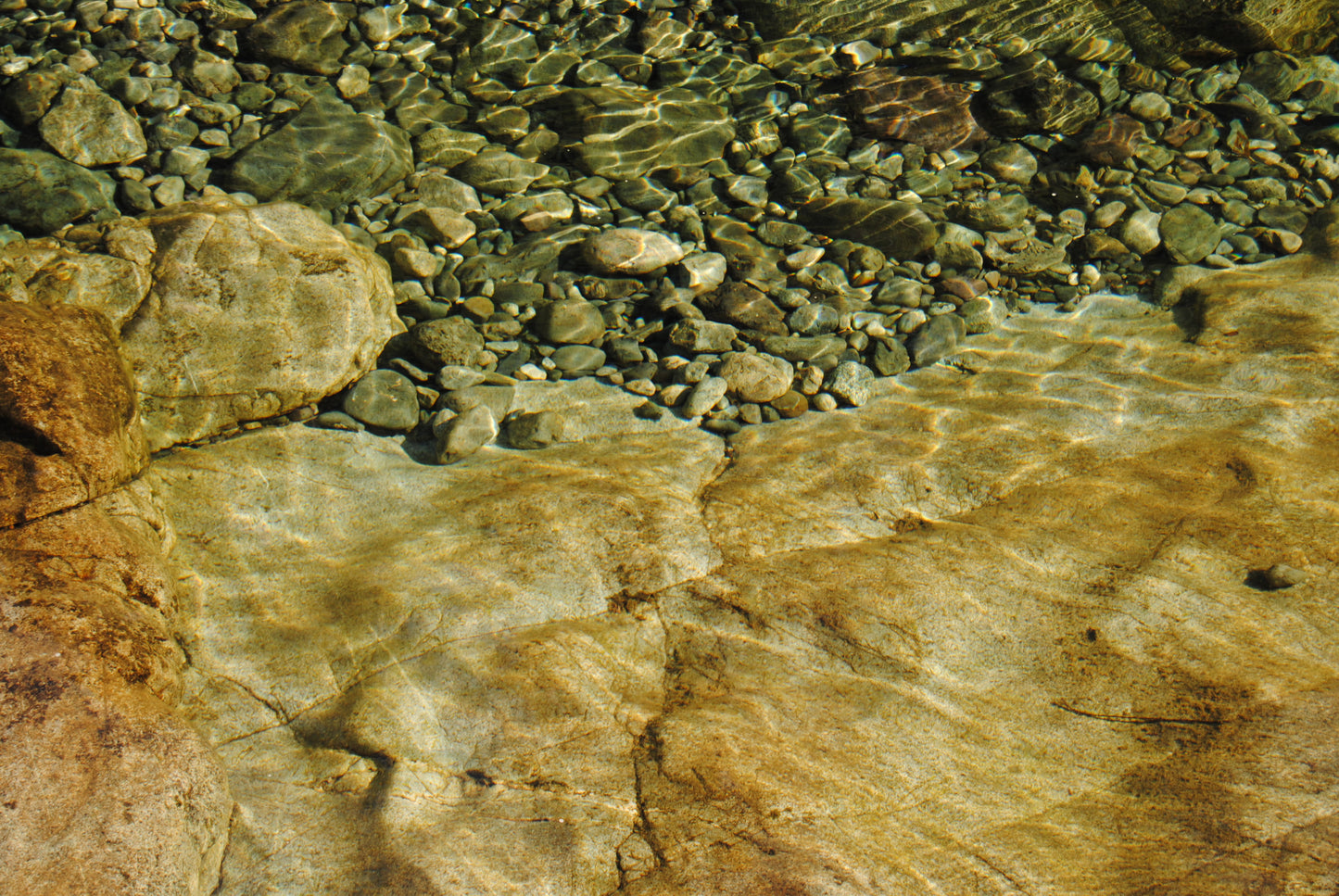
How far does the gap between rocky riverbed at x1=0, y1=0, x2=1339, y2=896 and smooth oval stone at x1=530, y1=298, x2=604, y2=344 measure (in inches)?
1.1

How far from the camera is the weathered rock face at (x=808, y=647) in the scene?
2.04m

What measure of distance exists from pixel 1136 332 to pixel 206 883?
15.4 ft

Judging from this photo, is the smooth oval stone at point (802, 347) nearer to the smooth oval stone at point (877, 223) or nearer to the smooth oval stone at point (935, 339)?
the smooth oval stone at point (935, 339)

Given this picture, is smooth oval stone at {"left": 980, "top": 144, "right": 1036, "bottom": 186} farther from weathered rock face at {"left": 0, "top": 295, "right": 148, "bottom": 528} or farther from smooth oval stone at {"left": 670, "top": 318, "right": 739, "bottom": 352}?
weathered rock face at {"left": 0, "top": 295, "right": 148, "bottom": 528}

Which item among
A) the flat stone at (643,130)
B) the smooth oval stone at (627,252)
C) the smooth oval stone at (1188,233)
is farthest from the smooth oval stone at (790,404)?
the smooth oval stone at (1188,233)

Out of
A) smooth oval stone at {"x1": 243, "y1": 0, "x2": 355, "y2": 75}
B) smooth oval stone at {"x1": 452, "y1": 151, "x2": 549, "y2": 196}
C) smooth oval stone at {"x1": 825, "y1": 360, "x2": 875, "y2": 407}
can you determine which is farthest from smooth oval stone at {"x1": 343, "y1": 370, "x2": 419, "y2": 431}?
smooth oval stone at {"x1": 243, "y1": 0, "x2": 355, "y2": 75}

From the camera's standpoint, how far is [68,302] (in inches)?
153

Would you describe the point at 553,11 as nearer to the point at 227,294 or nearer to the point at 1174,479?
the point at 227,294

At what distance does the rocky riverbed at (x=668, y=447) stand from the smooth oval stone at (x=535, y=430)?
24 millimetres

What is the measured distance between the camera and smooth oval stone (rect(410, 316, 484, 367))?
181 inches

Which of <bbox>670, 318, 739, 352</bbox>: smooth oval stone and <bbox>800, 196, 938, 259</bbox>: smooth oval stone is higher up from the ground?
<bbox>800, 196, 938, 259</bbox>: smooth oval stone

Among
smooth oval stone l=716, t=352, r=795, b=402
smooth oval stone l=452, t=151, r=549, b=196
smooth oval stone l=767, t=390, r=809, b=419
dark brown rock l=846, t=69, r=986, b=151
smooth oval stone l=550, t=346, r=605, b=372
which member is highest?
dark brown rock l=846, t=69, r=986, b=151

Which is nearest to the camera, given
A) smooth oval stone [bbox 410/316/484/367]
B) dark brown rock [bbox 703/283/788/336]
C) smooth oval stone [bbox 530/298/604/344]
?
smooth oval stone [bbox 410/316/484/367]

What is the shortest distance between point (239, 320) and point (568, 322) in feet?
5.31
